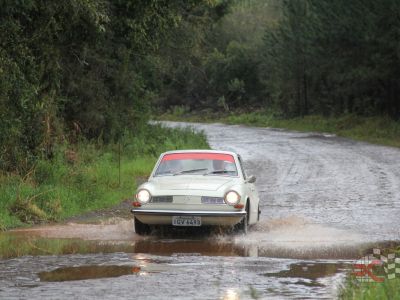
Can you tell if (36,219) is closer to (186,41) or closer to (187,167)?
(187,167)

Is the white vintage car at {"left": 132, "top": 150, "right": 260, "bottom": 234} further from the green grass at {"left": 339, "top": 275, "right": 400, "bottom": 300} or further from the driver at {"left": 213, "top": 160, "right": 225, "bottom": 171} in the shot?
the green grass at {"left": 339, "top": 275, "right": 400, "bottom": 300}

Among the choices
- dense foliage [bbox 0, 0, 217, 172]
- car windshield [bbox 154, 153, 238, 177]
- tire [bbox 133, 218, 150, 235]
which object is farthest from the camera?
dense foliage [bbox 0, 0, 217, 172]

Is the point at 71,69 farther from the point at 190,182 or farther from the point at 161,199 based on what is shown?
the point at 161,199

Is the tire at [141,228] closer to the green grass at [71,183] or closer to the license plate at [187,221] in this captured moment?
the license plate at [187,221]

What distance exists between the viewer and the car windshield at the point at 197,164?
15.5m

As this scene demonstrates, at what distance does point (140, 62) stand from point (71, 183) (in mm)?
14718

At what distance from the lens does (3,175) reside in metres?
18.8

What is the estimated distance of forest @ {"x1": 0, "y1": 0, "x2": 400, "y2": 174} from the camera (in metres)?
19.5

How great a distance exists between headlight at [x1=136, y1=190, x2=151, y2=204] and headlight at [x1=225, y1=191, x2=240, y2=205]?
1.25 m

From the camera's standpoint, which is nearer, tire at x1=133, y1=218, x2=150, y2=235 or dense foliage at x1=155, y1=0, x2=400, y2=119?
tire at x1=133, y1=218, x2=150, y2=235

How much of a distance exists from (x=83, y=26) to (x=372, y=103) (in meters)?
39.4

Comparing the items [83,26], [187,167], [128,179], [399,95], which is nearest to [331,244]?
[187,167]

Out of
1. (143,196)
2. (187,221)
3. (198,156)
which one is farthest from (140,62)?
(187,221)

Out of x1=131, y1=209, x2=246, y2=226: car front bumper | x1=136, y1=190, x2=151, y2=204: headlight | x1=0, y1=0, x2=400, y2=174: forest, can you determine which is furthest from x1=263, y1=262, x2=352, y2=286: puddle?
x1=0, y1=0, x2=400, y2=174: forest
